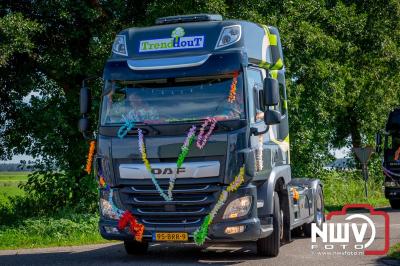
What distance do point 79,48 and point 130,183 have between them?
1131cm

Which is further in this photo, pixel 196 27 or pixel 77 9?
pixel 77 9

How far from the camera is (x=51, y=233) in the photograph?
16.4 metres

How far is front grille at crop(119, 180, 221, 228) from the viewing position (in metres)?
11.1

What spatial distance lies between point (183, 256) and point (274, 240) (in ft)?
5.22

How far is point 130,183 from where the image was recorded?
11336 mm

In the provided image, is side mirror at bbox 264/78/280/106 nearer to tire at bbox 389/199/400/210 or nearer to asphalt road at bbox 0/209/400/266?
asphalt road at bbox 0/209/400/266

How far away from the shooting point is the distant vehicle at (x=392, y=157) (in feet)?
86.0

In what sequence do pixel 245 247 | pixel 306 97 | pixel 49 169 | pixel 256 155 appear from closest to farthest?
pixel 256 155 → pixel 245 247 → pixel 49 169 → pixel 306 97

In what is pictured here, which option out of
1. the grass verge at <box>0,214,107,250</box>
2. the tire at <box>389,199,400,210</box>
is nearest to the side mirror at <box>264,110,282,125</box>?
the grass verge at <box>0,214,107,250</box>

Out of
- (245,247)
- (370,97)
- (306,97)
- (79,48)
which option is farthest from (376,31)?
(245,247)

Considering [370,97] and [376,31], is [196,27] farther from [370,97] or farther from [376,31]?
[370,97]

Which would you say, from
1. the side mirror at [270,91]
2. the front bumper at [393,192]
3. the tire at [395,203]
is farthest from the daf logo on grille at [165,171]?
the tire at [395,203]

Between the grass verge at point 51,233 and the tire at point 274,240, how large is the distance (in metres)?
4.52

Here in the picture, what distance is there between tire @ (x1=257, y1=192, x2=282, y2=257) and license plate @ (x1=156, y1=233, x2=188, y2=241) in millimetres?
1593
